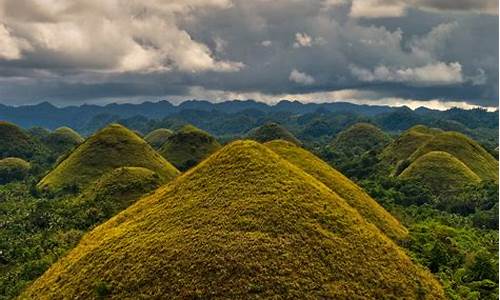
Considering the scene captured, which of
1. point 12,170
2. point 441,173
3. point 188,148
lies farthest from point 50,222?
point 12,170

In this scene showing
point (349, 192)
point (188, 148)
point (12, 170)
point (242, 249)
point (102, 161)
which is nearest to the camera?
point (242, 249)

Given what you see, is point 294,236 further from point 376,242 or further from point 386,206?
point 386,206

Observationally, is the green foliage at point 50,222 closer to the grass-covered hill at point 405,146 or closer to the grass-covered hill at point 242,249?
the grass-covered hill at point 242,249

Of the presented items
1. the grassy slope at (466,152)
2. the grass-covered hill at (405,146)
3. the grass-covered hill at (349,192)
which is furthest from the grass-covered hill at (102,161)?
the grass-covered hill at (405,146)

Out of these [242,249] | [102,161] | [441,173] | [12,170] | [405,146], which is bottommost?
[12,170]

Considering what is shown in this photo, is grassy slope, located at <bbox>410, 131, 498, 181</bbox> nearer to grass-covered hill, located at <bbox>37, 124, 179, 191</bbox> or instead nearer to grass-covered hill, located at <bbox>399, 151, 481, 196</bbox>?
grass-covered hill, located at <bbox>399, 151, 481, 196</bbox>

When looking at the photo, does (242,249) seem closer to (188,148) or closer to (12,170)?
(188,148)

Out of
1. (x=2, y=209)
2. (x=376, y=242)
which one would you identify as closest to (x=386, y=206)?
(x=376, y=242)
